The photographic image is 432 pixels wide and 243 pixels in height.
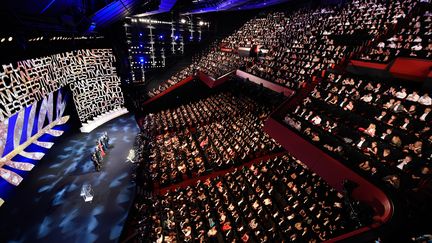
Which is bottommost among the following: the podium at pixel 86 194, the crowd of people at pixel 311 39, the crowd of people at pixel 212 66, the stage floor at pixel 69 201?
the stage floor at pixel 69 201

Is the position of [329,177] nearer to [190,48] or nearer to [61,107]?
[61,107]

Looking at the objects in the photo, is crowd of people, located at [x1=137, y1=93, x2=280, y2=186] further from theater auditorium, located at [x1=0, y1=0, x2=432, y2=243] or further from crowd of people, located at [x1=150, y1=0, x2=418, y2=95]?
crowd of people, located at [x1=150, y1=0, x2=418, y2=95]

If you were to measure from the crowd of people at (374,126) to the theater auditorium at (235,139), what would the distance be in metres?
0.03

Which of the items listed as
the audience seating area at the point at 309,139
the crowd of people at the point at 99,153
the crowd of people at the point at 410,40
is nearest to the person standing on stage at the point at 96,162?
the crowd of people at the point at 99,153

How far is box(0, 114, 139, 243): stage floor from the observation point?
5309 millimetres

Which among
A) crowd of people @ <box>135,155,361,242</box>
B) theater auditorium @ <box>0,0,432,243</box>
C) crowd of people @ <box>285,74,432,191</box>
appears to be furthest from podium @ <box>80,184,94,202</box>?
crowd of people @ <box>285,74,432,191</box>

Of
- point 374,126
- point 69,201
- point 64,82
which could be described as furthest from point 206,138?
point 64,82

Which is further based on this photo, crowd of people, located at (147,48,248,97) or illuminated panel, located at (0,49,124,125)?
crowd of people, located at (147,48,248,97)

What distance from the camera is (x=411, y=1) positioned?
785cm

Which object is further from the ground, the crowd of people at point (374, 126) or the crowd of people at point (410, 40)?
the crowd of people at point (410, 40)

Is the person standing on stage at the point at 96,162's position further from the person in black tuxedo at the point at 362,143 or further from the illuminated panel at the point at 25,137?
the person in black tuxedo at the point at 362,143

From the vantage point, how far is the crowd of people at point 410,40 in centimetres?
535

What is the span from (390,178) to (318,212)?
1.23m

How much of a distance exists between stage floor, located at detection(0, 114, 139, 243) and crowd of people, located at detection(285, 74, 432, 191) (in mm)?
5281
